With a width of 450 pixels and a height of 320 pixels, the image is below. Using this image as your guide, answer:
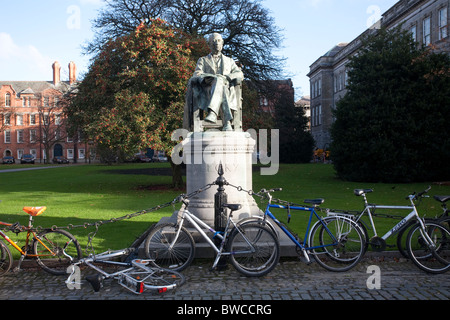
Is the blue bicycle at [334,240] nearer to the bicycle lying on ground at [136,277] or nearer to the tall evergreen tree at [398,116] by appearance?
the bicycle lying on ground at [136,277]

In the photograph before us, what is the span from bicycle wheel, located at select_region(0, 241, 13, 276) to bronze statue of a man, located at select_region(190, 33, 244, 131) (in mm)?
3917

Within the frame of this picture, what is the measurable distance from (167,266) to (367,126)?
18859 millimetres

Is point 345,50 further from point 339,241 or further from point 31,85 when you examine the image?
point 339,241

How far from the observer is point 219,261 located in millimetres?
6062

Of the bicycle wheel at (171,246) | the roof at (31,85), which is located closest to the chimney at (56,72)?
the roof at (31,85)

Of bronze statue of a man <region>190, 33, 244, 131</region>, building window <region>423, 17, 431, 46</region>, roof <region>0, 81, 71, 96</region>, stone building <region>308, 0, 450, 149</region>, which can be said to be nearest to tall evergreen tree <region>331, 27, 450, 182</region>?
stone building <region>308, 0, 450, 149</region>

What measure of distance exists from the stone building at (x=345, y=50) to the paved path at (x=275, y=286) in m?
26.9

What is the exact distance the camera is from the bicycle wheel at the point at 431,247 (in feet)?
19.3

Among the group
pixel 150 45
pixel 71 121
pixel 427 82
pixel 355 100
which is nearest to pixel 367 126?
pixel 355 100

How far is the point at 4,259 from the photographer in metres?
5.86

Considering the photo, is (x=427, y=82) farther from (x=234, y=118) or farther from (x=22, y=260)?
(x=22, y=260)

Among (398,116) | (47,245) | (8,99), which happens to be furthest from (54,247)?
(8,99)
